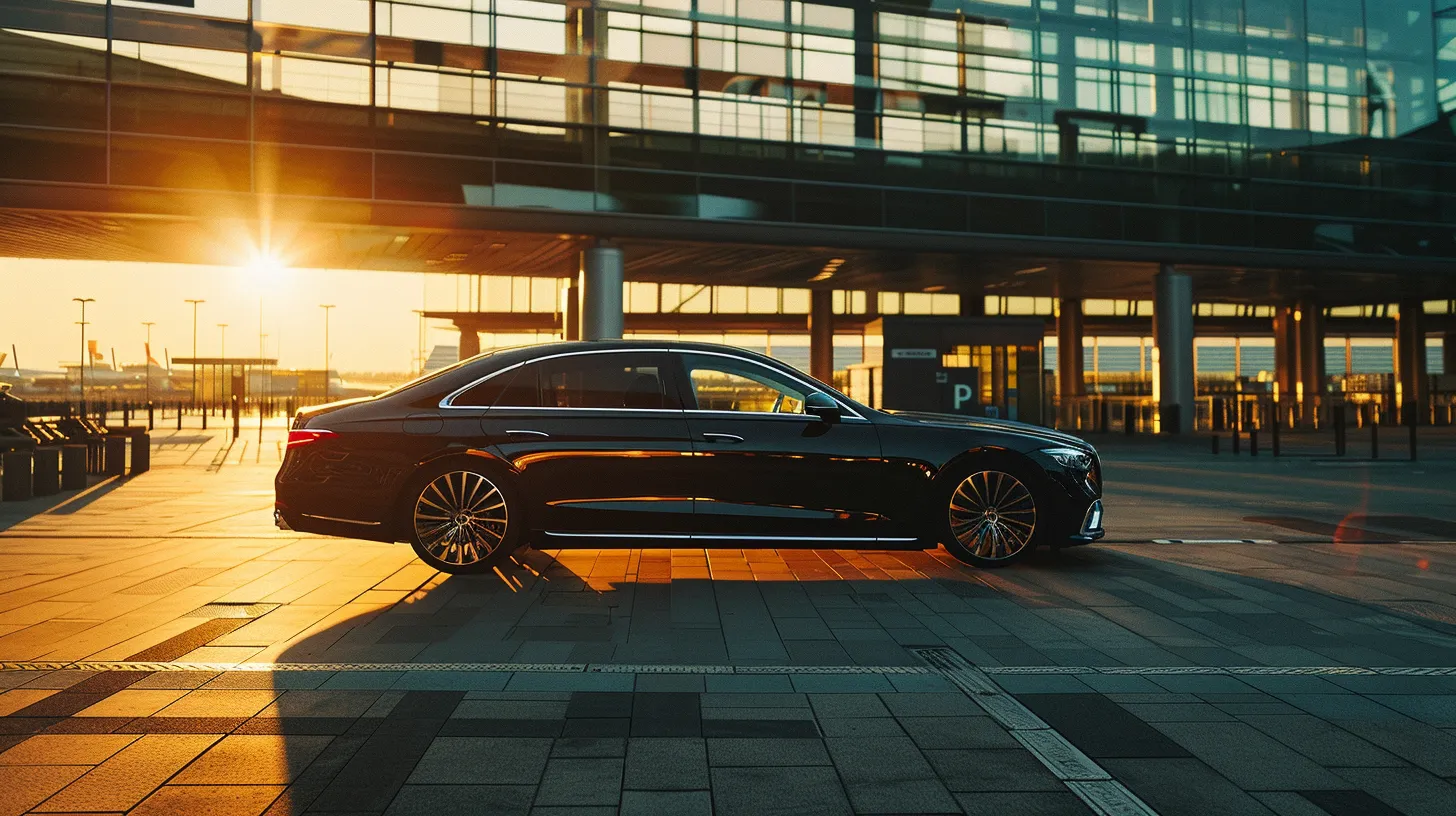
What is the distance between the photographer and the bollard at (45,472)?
13.7m

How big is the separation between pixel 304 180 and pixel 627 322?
2387cm

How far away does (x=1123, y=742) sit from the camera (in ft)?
13.0

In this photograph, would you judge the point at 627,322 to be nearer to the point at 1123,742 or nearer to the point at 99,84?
the point at 99,84

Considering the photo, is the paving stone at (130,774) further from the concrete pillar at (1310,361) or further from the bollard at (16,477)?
the concrete pillar at (1310,361)

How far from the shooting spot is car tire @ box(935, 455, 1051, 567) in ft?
25.1

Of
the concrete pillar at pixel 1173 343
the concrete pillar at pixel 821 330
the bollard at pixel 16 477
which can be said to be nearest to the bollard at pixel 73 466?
the bollard at pixel 16 477

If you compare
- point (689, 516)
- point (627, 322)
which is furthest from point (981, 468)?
point (627, 322)

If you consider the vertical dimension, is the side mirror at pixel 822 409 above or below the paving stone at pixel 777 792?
above

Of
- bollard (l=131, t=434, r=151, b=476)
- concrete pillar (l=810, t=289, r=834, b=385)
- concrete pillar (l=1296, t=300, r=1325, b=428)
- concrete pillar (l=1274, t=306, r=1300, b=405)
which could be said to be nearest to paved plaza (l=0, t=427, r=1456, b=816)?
bollard (l=131, t=434, r=151, b=476)

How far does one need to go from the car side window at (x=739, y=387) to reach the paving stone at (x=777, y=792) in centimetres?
402

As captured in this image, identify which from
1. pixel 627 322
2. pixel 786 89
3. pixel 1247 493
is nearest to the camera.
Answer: pixel 1247 493

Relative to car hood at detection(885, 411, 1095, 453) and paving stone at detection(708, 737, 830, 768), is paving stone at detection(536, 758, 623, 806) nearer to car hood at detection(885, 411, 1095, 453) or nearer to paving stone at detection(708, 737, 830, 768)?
paving stone at detection(708, 737, 830, 768)

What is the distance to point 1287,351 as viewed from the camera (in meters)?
42.9

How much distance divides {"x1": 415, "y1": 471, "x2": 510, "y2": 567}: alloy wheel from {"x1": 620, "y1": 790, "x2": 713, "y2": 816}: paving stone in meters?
4.16
